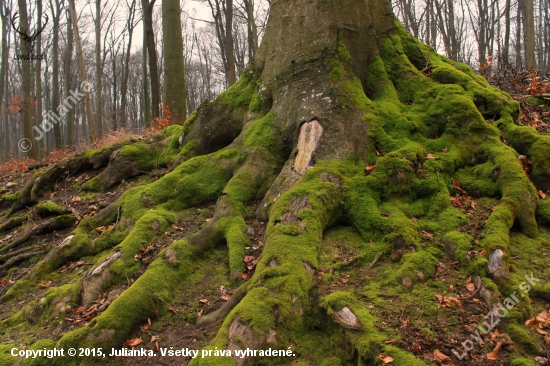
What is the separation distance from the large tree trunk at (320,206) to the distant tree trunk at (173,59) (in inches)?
194

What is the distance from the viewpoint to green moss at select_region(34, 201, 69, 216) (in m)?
7.39

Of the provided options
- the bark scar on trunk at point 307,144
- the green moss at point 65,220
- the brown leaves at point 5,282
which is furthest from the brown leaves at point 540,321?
the green moss at point 65,220

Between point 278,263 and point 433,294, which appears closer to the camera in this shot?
point 433,294

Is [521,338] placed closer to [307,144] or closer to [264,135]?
[307,144]

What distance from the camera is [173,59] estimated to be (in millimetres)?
11273

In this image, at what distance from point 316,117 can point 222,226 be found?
193 cm

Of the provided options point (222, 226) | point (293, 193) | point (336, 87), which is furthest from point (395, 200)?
point (222, 226)

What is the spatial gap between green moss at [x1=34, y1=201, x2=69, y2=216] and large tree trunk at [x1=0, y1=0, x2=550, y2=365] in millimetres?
472

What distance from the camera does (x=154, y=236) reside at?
5297mm

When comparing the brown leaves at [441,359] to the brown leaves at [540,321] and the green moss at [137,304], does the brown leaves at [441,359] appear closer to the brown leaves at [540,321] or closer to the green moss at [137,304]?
the brown leaves at [540,321]

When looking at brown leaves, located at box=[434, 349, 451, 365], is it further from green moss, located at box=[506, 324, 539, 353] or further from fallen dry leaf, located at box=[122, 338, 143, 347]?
fallen dry leaf, located at box=[122, 338, 143, 347]

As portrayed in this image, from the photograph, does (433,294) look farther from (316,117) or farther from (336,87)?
(336,87)

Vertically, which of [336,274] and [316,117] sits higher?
[316,117]

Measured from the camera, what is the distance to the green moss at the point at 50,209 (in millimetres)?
7387
